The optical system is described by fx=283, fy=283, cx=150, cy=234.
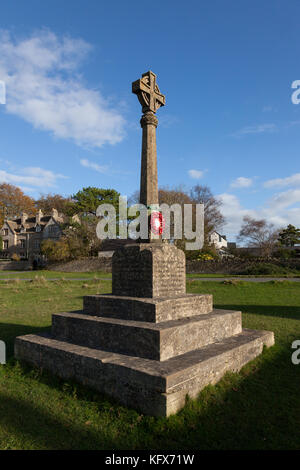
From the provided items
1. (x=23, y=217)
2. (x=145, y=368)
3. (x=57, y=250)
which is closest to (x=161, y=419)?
(x=145, y=368)

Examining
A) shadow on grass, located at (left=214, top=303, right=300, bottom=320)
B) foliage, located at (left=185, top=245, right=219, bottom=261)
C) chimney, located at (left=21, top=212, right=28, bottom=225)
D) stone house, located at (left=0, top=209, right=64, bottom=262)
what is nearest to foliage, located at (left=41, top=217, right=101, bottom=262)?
stone house, located at (left=0, top=209, right=64, bottom=262)

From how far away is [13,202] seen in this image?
59.4m

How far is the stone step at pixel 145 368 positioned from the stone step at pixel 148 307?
0.72 metres

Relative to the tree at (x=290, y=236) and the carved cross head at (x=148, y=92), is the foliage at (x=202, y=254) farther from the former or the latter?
the carved cross head at (x=148, y=92)

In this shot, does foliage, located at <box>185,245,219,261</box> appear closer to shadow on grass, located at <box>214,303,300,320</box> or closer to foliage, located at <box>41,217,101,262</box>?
foliage, located at <box>41,217,101,262</box>

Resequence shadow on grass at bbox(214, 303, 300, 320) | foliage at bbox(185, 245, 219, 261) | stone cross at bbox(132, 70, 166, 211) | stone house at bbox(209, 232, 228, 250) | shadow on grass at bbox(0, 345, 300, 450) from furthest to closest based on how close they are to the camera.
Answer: stone house at bbox(209, 232, 228, 250) < foliage at bbox(185, 245, 219, 261) < shadow on grass at bbox(214, 303, 300, 320) < stone cross at bbox(132, 70, 166, 211) < shadow on grass at bbox(0, 345, 300, 450)

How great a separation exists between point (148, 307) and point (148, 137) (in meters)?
3.52

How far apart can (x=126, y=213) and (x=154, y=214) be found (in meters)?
37.2

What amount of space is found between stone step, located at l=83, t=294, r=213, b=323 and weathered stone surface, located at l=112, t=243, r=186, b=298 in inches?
8.7

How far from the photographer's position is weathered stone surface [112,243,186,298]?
523 centimetres

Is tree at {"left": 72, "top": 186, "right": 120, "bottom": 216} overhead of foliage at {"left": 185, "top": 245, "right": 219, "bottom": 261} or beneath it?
overhead

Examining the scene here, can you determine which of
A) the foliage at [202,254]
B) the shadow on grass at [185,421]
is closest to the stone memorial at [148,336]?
the shadow on grass at [185,421]

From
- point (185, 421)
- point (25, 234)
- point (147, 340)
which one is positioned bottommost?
point (185, 421)

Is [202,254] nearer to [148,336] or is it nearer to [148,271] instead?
[148,271]
